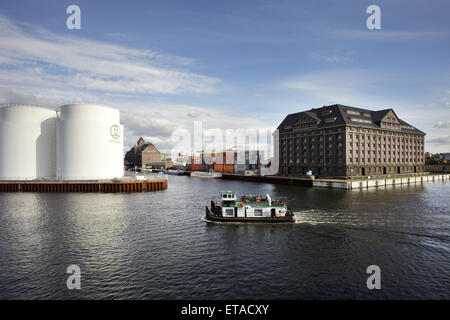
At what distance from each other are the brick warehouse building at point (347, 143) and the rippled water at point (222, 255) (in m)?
60.8

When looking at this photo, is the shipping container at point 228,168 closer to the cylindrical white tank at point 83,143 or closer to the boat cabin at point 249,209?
the cylindrical white tank at point 83,143

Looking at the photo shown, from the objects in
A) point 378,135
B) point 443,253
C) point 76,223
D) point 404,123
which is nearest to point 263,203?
point 443,253

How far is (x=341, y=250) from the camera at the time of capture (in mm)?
27156

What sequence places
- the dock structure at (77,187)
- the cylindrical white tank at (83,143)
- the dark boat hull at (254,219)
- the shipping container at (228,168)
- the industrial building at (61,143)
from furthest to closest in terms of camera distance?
the shipping container at (228,168), the industrial building at (61,143), the cylindrical white tank at (83,143), the dock structure at (77,187), the dark boat hull at (254,219)

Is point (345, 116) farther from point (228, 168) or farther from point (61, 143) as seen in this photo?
point (61, 143)

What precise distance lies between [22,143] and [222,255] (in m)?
95.4

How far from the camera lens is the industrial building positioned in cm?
8356

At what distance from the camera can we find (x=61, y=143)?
8450 centimetres

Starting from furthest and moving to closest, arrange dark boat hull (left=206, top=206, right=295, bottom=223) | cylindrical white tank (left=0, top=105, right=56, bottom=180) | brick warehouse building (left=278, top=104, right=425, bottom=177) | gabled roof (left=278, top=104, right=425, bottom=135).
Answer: gabled roof (left=278, top=104, right=425, bottom=135) < brick warehouse building (left=278, top=104, right=425, bottom=177) < cylindrical white tank (left=0, top=105, right=56, bottom=180) < dark boat hull (left=206, top=206, right=295, bottom=223)

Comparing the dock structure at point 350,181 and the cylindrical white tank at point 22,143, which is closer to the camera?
the dock structure at point 350,181

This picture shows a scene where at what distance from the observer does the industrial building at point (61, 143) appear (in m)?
83.6
